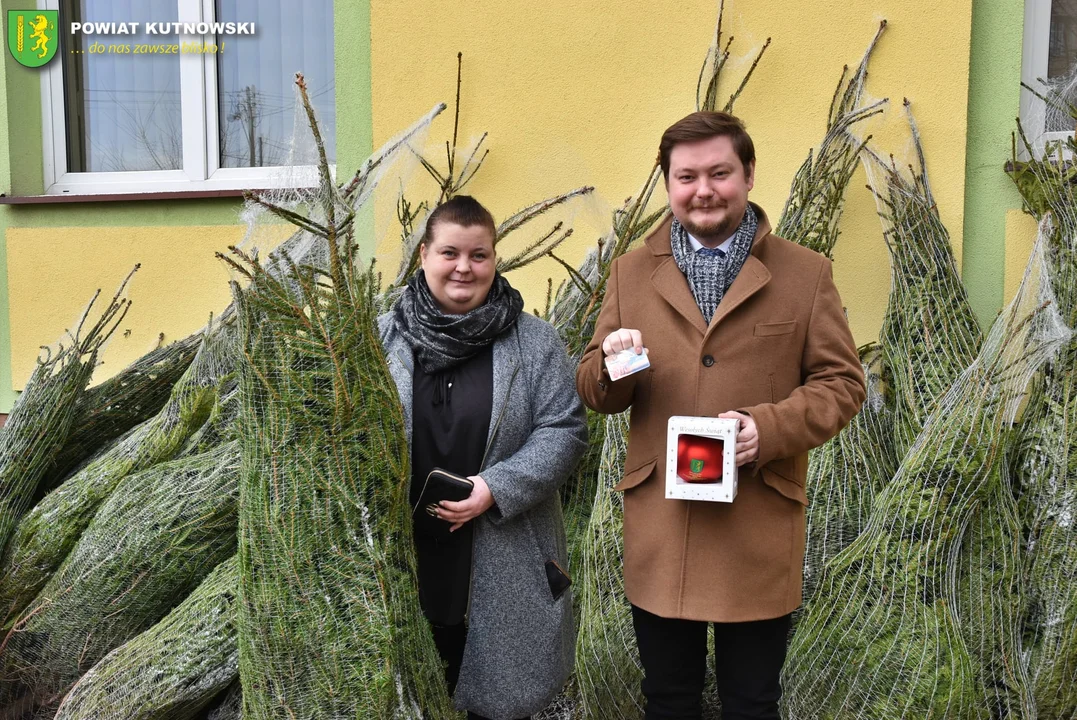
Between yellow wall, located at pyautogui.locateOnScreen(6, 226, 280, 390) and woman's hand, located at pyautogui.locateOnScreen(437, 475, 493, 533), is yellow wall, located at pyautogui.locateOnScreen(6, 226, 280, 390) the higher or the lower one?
the higher one

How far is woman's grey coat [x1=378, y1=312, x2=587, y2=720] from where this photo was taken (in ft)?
6.30

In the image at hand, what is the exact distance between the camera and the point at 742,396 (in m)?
A: 1.69

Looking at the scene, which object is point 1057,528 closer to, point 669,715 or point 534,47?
point 669,715

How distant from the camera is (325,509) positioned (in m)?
1.77

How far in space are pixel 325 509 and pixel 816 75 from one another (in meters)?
2.69

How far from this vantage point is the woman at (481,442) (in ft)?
6.26

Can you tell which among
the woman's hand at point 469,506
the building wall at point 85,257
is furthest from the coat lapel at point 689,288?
the building wall at point 85,257

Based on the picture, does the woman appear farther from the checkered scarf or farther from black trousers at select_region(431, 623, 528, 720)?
the checkered scarf

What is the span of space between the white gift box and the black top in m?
0.47

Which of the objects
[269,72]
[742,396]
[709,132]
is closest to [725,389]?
[742,396]

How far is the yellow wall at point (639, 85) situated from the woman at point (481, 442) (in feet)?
6.27

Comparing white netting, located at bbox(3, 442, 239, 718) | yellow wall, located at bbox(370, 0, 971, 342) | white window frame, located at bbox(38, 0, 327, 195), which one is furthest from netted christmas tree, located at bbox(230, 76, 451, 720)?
white window frame, located at bbox(38, 0, 327, 195)

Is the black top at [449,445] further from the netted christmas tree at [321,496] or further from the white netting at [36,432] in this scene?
the white netting at [36,432]

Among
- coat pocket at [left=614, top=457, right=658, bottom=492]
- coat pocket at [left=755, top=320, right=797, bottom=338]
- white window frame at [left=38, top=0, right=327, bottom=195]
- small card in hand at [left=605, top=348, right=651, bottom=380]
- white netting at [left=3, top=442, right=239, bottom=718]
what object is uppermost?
white window frame at [left=38, top=0, right=327, bottom=195]
